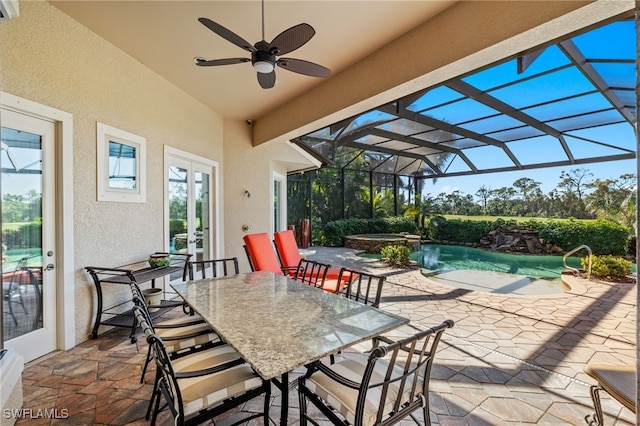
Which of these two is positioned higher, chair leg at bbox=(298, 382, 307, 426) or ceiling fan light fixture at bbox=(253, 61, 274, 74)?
ceiling fan light fixture at bbox=(253, 61, 274, 74)

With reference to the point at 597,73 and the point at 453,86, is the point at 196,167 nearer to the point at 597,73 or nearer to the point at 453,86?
the point at 453,86

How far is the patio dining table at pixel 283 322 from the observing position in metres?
1.29

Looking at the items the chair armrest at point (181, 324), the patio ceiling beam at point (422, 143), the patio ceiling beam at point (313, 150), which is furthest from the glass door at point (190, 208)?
the patio ceiling beam at point (422, 143)

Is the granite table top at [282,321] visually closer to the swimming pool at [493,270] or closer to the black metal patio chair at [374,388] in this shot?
the black metal patio chair at [374,388]

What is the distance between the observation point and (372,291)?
16.0ft

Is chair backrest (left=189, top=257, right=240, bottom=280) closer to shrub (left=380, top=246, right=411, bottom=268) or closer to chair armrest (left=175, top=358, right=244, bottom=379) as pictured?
chair armrest (left=175, top=358, right=244, bottom=379)

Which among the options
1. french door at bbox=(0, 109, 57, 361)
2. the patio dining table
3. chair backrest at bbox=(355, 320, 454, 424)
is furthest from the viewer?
french door at bbox=(0, 109, 57, 361)

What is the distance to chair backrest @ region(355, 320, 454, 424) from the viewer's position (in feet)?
3.91

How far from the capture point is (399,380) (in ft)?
4.44

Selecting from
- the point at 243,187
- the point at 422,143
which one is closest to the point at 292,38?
the point at 243,187

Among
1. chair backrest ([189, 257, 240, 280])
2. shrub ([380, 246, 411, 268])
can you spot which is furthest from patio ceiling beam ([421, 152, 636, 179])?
chair backrest ([189, 257, 240, 280])

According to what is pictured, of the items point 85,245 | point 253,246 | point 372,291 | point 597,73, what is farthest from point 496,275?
point 85,245

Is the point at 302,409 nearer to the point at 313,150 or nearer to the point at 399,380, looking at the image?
the point at 399,380

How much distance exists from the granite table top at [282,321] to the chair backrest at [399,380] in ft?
0.68
